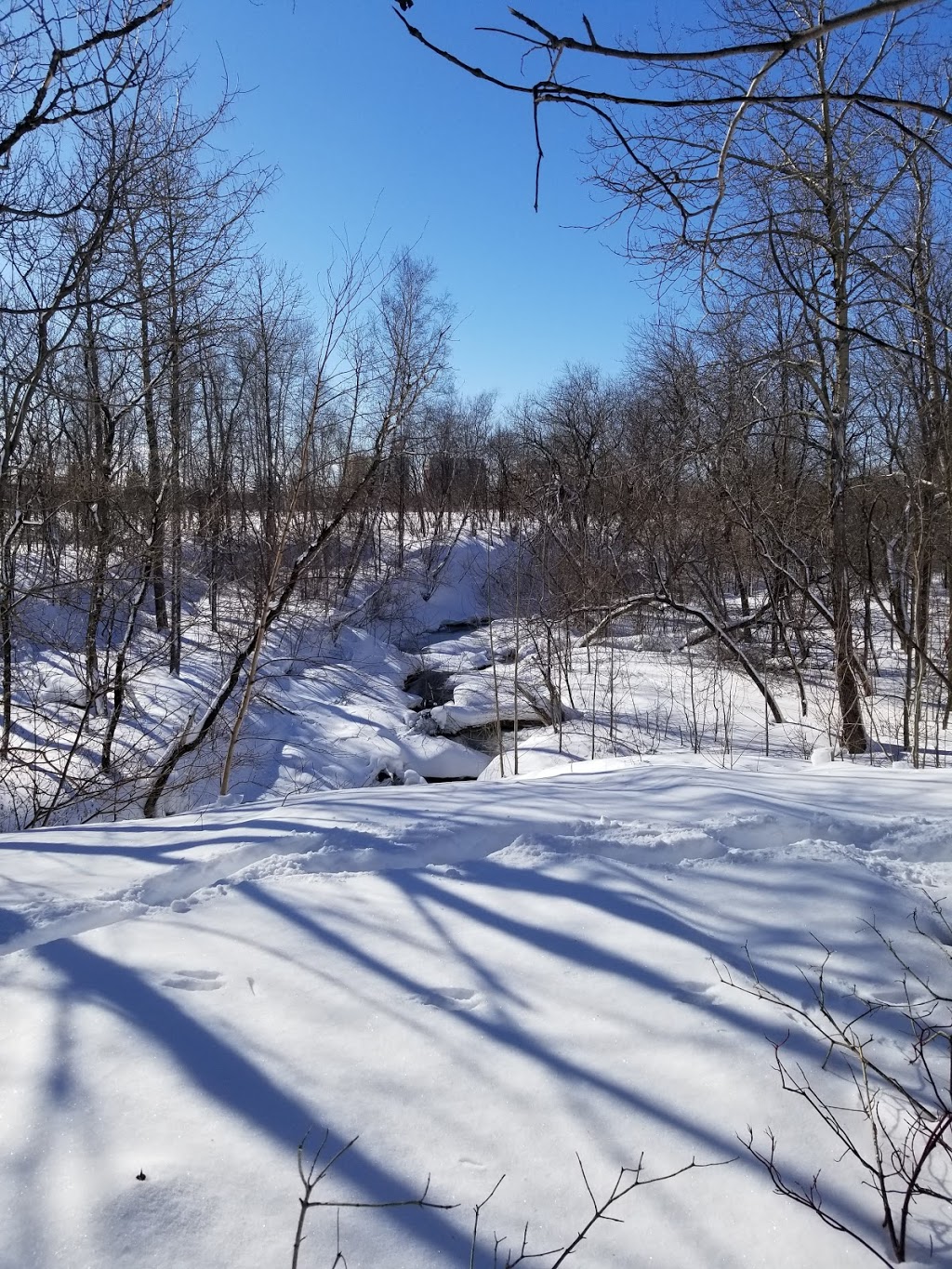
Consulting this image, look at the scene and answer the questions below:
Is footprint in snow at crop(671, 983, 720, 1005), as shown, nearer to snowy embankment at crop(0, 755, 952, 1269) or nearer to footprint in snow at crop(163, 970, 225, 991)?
snowy embankment at crop(0, 755, 952, 1269)

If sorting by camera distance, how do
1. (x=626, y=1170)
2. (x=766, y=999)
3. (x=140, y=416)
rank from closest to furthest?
(x=626, y=1170) → (x=766, y=999) → (x=140, y=416)

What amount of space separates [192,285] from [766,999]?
320 inches

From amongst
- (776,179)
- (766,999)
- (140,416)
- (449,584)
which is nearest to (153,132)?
(776,179)

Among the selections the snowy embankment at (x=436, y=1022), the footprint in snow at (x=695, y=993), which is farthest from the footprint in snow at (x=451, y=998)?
the footprint in snow at (x=695, y=993)

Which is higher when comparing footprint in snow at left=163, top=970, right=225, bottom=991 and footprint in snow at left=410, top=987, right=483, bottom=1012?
footprint in snow at left=163, top=970, right=225, bottom=991

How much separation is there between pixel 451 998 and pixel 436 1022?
0.40ft

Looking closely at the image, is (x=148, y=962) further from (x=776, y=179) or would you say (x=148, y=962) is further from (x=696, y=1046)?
(x=776, y=179)

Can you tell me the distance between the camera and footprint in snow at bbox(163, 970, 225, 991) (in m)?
2.11

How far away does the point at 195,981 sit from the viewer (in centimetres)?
214

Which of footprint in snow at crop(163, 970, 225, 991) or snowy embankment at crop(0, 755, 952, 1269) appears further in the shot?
footprint in snow at crop(163, 970, 225, 991)

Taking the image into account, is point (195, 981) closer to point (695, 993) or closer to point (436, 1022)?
point (436, 1022)

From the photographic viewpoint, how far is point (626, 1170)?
1518 mm

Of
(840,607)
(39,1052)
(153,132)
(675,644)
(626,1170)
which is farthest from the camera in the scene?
(675,644)

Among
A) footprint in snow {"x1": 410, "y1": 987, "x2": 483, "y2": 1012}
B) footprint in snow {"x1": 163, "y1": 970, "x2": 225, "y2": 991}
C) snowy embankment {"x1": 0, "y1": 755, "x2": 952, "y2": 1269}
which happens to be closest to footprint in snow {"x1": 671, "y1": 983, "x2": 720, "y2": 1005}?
snowy embankment {"x1": 0, "y1": 755, "x2": 952, "y2": 1269}
